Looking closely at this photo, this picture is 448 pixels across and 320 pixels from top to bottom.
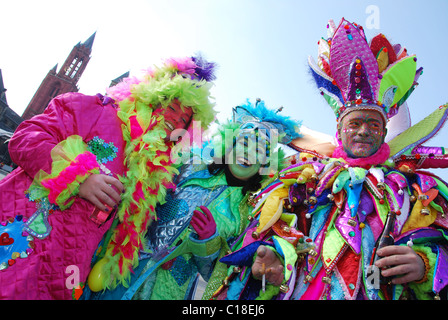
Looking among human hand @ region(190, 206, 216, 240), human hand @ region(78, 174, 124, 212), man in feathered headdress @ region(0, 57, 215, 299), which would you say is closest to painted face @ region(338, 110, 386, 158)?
human hand @ region(190, 206, 216, 240)

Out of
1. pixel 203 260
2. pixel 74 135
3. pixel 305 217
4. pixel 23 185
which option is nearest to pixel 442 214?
pixel 305 217

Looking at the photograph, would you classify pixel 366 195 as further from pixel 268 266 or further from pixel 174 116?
pixel 174 116

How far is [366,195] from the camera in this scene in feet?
6.12

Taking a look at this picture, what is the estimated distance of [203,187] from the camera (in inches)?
93.0

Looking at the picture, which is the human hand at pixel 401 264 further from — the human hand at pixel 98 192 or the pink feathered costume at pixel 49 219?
the pink feathered costume at pixel 49 219

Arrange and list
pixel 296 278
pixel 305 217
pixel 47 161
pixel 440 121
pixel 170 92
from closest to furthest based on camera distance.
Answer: pixel 47 161 < pixel 296 278 < pixel 305 217 < pixel 440 121 < pixel 170 92

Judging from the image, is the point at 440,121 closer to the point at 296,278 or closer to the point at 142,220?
the point at 296,278

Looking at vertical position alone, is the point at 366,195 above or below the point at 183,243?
above

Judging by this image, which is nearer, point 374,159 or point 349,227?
point 349,227

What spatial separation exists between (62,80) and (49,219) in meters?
40.8

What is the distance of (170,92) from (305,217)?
139 cm

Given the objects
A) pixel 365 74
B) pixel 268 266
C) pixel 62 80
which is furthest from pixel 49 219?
pixel 62 80

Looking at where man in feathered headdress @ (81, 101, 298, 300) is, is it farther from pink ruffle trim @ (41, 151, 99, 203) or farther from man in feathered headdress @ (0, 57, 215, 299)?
pink ruffle trim @ (41, 151, 99, 203)

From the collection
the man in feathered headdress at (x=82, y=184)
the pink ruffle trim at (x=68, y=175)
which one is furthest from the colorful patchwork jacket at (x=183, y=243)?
the pink ruffle trim at (x=68, y=175)
